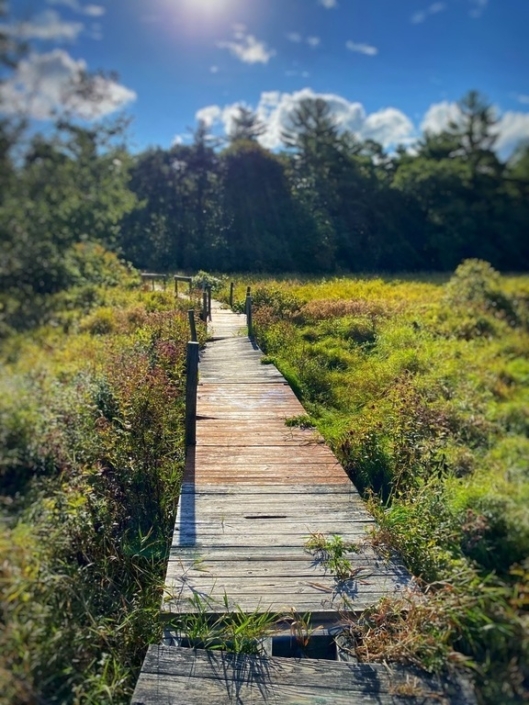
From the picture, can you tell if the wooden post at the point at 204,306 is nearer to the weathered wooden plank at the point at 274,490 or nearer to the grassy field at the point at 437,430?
the grassy field at the point at 437,430

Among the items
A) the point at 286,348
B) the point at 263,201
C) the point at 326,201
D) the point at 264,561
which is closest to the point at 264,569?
the point at 264,561

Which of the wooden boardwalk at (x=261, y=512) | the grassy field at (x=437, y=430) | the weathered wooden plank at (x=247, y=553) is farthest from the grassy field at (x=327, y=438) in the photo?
the weathered wooden plank at (x=247, y=553)

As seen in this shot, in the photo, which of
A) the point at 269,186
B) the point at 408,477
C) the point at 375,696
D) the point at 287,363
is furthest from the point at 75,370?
the point at 375,696

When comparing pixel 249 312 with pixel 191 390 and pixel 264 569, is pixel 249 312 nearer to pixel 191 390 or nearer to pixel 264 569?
pixel 191 390

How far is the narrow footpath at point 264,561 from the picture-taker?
7.16 ft

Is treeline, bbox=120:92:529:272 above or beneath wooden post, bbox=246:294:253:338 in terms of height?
above

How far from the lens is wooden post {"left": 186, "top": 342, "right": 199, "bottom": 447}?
422 cm

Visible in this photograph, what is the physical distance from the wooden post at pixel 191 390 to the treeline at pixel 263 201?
0.90 m

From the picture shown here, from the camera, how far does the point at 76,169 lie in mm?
2898

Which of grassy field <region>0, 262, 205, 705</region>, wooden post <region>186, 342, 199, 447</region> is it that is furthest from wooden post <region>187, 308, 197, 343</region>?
wooden post <region>186, 342, 199, 447</region>

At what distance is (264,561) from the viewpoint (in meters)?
2.97

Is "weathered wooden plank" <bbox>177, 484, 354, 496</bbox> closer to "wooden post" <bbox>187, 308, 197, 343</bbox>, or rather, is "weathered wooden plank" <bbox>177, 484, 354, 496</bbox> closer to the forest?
the forest

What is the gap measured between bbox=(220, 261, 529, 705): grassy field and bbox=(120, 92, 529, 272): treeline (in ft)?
0.58

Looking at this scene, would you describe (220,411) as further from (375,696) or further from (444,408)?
(375,696)
